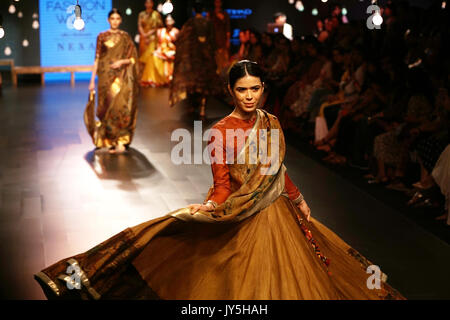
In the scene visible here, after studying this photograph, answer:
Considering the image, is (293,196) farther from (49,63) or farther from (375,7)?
(49,63)

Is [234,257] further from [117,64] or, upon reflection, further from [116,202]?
[117,64]

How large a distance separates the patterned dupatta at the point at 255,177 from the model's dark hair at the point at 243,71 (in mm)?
181

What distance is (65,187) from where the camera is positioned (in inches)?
215

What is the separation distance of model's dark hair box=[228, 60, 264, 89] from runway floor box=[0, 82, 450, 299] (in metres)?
1.52

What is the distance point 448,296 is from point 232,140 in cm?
156

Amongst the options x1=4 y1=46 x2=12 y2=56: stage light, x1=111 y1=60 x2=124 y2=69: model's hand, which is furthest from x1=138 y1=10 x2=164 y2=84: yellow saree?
x1=111 y1=60 x2=124 y2=69: model's hand

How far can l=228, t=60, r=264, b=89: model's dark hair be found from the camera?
2.71 meters

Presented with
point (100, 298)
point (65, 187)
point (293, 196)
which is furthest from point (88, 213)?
point (293, 196)

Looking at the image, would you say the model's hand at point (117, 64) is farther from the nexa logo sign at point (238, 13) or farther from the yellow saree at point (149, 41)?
the nexa logo sign at point (238, 13)

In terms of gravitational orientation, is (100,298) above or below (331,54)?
below

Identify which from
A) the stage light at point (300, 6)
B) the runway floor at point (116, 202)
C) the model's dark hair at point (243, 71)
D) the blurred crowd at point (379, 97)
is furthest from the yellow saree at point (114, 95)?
the stage light at point (300, 6)

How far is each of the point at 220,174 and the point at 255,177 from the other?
15 cm

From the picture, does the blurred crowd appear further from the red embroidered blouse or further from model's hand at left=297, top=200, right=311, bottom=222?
the red embroidered blouse
